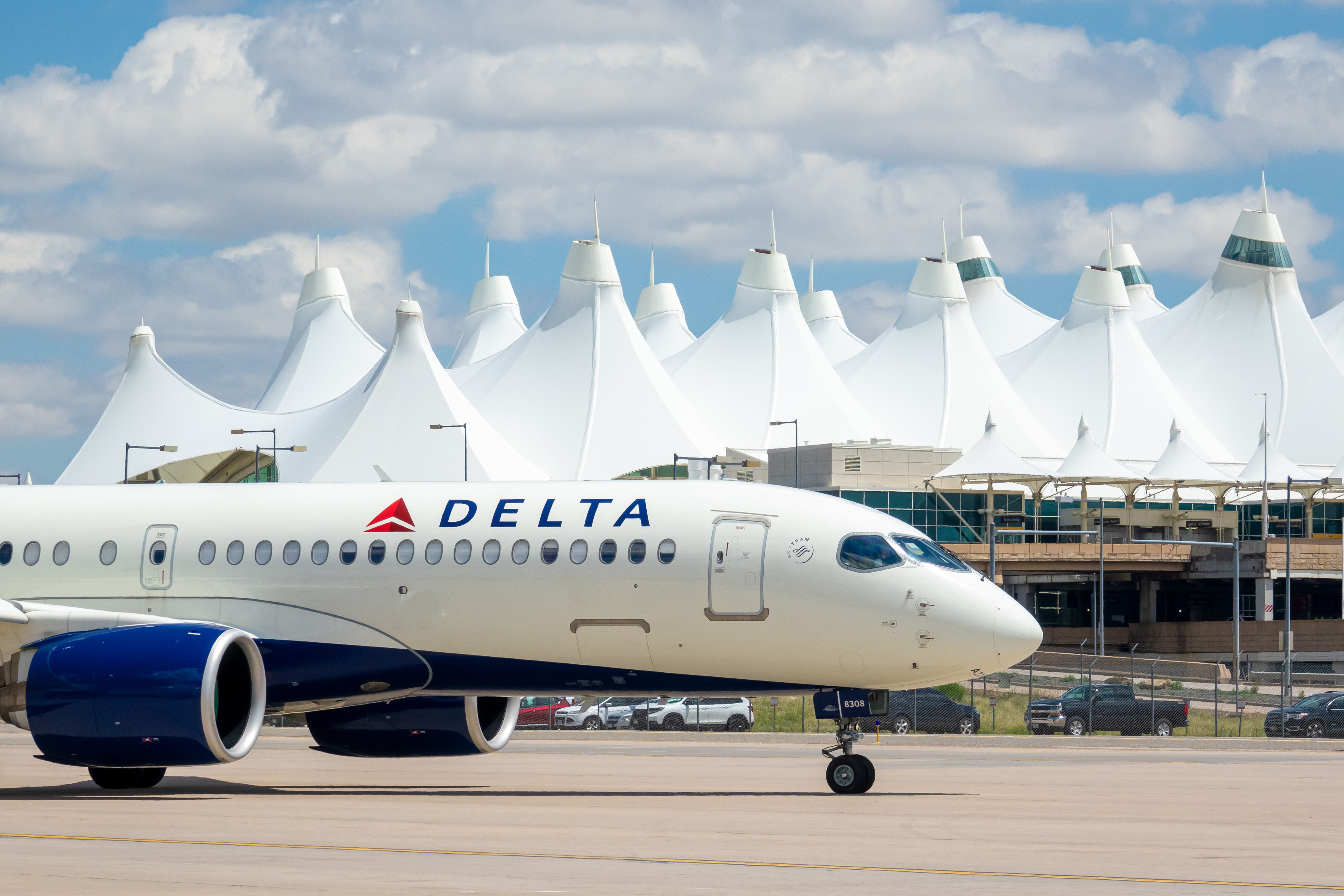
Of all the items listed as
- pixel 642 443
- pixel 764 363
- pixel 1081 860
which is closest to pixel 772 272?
pixel 764 363

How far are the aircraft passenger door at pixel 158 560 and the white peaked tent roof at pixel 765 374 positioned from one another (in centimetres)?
8296

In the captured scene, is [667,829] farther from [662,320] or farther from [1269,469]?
[662,320]

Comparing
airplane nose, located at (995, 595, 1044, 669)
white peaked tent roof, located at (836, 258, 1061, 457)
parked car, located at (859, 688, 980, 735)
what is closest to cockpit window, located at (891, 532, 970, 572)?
airplane nose, located at (995, 595, 1044, 669)

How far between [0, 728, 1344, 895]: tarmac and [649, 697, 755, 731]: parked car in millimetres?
16221

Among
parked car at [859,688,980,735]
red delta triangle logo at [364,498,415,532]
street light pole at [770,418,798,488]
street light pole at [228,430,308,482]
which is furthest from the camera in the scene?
street light pole at [770,418,798,488]

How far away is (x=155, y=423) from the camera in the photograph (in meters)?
104

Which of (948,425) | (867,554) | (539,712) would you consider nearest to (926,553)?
(867,554)

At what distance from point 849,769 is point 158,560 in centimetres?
907

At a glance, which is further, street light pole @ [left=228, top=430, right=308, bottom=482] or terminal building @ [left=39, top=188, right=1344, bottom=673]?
terminal building @ [left=39, top=188, right=1344, bottom=673]

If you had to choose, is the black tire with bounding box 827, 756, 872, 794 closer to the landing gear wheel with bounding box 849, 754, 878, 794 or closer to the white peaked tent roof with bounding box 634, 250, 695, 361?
the landing gear wheel with bounding box 849, 754, 878, 794

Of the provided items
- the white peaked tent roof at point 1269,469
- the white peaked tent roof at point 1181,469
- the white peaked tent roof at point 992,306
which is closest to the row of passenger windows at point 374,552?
the white peaked tent roof at point 1181,469

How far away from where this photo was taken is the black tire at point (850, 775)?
70.3ft

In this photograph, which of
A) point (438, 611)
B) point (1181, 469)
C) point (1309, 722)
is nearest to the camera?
point (438, 611)

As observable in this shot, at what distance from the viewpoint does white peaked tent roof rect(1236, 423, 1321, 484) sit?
332 feet
